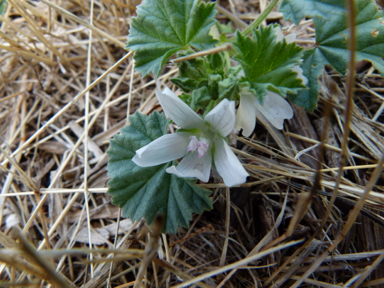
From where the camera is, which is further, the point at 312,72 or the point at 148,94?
the point at 148,94

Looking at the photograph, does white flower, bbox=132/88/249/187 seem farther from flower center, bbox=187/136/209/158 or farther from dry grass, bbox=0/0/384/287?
dry grass, bbox=0/0/384/287

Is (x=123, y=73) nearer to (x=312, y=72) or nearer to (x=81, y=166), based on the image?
(x=81, y=166)

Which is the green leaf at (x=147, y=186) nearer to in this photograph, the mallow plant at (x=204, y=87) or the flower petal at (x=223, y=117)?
the mallow plant at (x=204, y=87)

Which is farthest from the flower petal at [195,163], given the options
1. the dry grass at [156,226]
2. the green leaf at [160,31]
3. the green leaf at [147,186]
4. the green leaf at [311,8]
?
the green leaf at [311,8]

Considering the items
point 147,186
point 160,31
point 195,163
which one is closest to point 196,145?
point 195,163

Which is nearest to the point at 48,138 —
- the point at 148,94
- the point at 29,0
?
the point at 148,94

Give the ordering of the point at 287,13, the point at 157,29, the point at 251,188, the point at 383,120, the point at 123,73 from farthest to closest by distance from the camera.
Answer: the point at 123,73
the point at 383,120
the point at 251,188
the point at 157,29
the point at 287,13

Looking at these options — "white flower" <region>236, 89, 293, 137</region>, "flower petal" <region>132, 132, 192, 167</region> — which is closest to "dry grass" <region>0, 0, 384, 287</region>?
"white flower" <region>236, 89, 293, 137</region>
